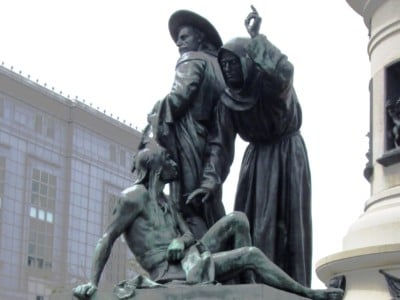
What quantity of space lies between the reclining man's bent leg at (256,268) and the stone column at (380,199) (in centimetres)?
1363

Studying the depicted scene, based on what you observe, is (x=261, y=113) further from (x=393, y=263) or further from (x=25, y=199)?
(x=25, y=199)

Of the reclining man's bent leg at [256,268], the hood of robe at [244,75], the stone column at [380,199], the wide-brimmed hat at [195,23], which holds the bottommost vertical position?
the reclining man's bent leg at [256,268]

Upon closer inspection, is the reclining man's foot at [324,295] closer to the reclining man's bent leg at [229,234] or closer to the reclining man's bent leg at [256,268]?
the reclining man's bent leg at [256,268]

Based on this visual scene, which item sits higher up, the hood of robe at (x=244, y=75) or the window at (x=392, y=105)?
the window at (x=392, y=105)

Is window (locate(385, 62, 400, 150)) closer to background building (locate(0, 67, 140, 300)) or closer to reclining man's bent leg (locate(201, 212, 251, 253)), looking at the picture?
reclining man's bent leg (locate(201, 212, 251, 253))

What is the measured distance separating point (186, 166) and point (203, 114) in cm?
42

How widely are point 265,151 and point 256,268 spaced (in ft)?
4.22

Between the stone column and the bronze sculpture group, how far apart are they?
12.8m

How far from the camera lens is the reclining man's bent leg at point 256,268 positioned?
7375 mm

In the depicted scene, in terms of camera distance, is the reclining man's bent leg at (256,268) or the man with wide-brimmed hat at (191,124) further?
the man with wide-brimmed hat at (191,124)

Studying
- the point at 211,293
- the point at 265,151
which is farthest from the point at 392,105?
the point at 211,293

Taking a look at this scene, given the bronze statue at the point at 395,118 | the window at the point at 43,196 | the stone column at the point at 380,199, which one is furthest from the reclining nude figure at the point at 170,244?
the window at the point at 43,196

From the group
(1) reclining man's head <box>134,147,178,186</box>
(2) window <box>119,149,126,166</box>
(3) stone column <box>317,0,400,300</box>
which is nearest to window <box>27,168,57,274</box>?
(2) window <box>119,149,126,166</box>

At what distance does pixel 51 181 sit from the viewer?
69.1m
